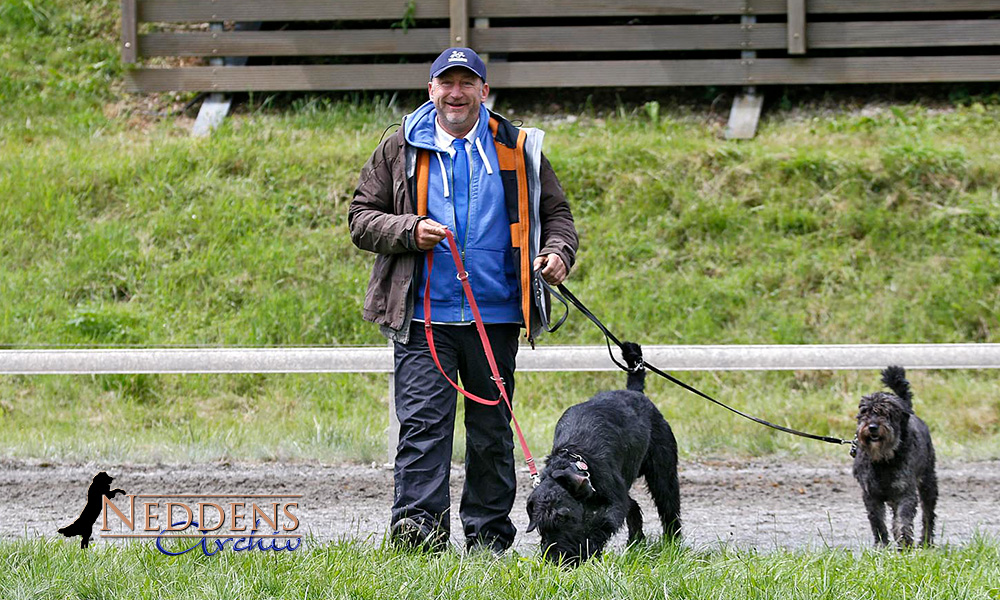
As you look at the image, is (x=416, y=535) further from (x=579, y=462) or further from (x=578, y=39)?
(x=578, y=39)

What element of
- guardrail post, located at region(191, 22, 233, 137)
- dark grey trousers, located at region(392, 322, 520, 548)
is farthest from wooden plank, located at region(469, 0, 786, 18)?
dark grey trousers, located at region(392, 322, 520, 548)

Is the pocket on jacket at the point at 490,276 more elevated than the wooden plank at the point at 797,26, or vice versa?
the wooden plank at the point at 797,26

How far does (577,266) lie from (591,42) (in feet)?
10.6

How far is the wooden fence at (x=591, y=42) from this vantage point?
450 inches

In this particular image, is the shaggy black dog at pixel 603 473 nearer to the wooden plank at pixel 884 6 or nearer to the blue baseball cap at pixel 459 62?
the blue baseball cap at pixel 459 62

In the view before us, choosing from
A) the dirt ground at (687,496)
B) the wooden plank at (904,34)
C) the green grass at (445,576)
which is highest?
the wooden plank at (904,34)

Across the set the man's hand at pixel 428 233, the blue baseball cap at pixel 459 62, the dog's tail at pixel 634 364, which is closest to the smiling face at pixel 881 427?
the dog's tail at pixel 634 364

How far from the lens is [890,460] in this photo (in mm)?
5168

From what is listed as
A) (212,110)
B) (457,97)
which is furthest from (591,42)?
(457,97)

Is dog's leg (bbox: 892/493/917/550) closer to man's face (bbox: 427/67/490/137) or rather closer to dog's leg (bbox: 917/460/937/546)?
dog's leg (bbox: 917/460/937/546)

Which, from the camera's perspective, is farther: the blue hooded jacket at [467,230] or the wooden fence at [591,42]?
the wooden fence at [591,42]

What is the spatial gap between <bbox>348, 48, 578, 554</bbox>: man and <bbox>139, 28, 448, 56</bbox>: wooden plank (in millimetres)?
7452

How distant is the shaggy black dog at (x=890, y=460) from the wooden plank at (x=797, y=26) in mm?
6884

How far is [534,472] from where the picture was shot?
448 centimetres
